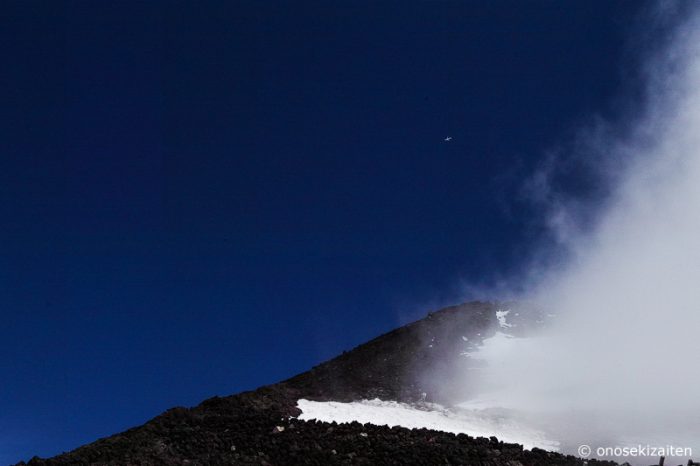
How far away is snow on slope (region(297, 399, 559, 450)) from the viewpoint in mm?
35625

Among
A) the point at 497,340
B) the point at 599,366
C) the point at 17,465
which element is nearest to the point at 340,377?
the point at 497,340

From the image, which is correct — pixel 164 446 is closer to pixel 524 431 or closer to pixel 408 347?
pixel 524 431

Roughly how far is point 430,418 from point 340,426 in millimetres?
8422

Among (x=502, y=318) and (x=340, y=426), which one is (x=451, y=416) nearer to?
(x=340, y=426)

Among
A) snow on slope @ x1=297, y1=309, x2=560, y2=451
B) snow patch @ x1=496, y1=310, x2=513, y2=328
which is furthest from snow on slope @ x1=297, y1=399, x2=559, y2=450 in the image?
snow patch @ x1=496, y1=310, x2=513, y2=328

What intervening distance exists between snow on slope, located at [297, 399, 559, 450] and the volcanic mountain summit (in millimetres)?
96

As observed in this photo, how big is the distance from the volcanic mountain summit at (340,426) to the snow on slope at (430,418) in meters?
0.10

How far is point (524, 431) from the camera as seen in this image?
120 ft

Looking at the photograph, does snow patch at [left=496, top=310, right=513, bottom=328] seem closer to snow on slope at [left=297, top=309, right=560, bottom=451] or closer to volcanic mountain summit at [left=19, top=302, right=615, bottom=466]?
volcanic mountain summit at [left=19, top=302, right=615, bottom=466]

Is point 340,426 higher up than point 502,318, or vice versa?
point 502,318

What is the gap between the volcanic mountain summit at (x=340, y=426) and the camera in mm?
28609

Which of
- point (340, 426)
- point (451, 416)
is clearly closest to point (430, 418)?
point (451, 416)

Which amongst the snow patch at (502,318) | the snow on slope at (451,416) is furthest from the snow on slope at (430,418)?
the snow patch at (502,318)

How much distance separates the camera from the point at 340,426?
108ft
